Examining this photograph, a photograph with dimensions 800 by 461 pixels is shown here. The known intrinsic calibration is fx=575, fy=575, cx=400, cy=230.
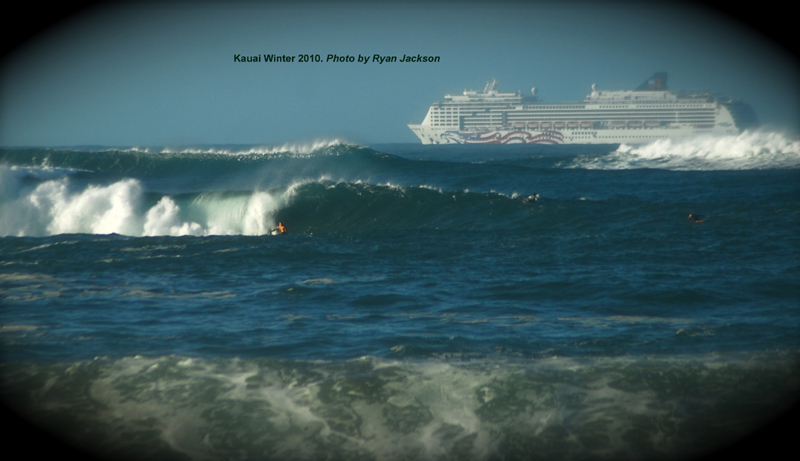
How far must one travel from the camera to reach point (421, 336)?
6.66 meters

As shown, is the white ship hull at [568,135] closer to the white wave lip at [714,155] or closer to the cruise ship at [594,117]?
the cruise ship at [594,117]

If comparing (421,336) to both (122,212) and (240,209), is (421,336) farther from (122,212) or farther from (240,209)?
(122,212)

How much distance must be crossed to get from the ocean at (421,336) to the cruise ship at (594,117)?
234ft

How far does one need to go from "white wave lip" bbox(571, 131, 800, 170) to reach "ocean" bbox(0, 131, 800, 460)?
17.0 metres

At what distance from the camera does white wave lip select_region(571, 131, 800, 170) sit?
30.4m

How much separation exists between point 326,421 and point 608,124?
8501 centimetres

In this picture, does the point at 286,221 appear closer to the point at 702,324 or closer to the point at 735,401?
the point at 702,324

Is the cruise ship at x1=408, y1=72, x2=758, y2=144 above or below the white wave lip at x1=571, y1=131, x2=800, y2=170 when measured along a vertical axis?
above

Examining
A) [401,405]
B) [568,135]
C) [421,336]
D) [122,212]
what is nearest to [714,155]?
[122,212]

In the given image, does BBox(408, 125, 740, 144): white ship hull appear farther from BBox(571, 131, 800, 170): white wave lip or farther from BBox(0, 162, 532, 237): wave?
BBox(0, 162, 532, 237): wave

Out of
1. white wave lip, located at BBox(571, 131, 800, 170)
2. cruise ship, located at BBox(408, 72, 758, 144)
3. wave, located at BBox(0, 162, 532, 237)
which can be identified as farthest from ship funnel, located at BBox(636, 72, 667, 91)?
wave, located at BBox(0, 162, 532, 237)

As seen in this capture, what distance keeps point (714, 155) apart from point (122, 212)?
33.7 metres

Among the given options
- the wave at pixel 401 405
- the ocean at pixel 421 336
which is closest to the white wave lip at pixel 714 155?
the ocean at pixel 421 336

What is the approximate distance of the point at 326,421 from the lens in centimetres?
Answer: 507
